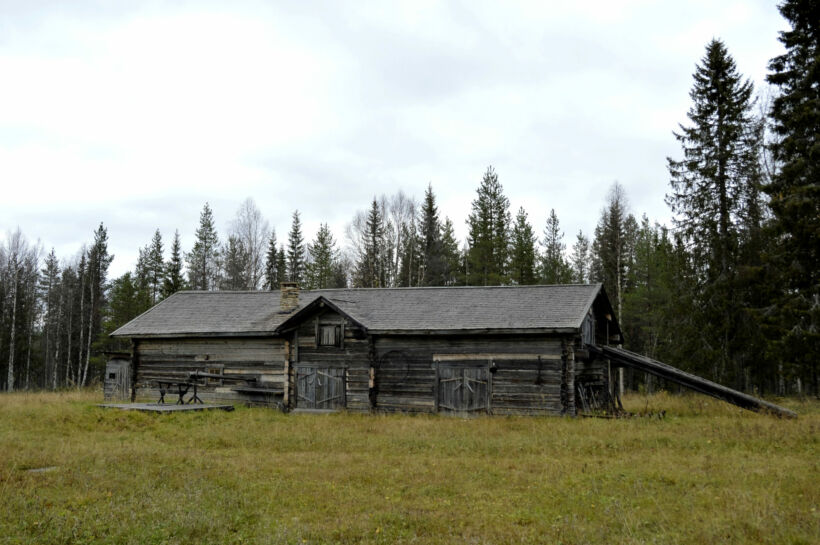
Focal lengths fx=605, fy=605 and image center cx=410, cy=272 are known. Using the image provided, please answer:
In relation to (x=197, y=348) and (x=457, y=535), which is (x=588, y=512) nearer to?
(x=457, y=535)

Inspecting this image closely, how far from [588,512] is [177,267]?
43713 millimetres

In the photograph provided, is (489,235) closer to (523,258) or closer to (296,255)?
(523,258)

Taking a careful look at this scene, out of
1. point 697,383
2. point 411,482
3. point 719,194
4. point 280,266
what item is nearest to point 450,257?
point 280,266

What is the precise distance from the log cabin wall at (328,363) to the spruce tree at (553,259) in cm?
2319

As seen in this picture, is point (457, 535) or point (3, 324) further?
point (3, 324)

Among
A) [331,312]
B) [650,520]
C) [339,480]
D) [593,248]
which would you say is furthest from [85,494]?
[593,248]

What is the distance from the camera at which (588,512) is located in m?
8.78

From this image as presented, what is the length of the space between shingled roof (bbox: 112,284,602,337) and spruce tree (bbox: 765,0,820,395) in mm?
7381

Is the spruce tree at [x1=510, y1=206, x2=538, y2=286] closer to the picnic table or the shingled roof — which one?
the shingled roof

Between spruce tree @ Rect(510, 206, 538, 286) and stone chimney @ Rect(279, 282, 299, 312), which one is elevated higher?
spruce tree @ Rect(510, 206, 538, 286)

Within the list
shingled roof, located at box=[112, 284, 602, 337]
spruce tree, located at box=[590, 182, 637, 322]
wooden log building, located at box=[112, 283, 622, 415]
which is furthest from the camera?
spruce tree, located at box=[590, 182, 637, 322]

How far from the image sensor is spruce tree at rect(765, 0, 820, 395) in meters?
22.8

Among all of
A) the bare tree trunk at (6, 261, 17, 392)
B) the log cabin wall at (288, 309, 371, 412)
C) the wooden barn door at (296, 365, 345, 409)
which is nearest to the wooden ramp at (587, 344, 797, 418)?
the log cabin wall at (288, 309, 371, 412)

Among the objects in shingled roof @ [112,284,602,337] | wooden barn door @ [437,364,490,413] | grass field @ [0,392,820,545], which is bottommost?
grass field @ [0,392,820,545]
